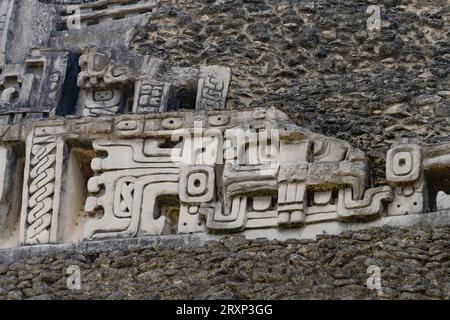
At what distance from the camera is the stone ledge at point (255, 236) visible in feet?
29.6

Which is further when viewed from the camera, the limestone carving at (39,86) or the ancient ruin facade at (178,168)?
the limestone carving at (39,86)

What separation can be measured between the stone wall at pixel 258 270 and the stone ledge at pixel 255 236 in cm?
→ 18

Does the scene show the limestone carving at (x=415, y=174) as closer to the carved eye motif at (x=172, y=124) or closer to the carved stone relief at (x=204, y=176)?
the carved stone relief at (x=204, y=176)

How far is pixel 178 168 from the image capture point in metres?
9.63

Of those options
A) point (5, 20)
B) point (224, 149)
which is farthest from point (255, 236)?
point (5, 20)

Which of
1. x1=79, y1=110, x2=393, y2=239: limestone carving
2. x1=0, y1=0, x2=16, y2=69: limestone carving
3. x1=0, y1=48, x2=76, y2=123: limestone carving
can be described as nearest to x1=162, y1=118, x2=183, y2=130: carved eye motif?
x1=79, y1=110, x2=393, y2=239: limestone carving

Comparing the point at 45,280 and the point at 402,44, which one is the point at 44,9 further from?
the point at 45,280

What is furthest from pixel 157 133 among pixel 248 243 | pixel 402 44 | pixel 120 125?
pixel 402 44

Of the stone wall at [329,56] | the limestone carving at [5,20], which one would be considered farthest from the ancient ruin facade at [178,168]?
the limestone carving at [5,20]

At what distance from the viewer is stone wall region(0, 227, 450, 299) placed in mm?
8172

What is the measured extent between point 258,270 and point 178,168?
1.35 meters

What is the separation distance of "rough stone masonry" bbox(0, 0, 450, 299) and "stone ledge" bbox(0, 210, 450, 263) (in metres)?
0.01

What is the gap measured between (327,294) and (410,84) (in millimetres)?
2685

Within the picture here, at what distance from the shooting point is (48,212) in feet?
32.0
